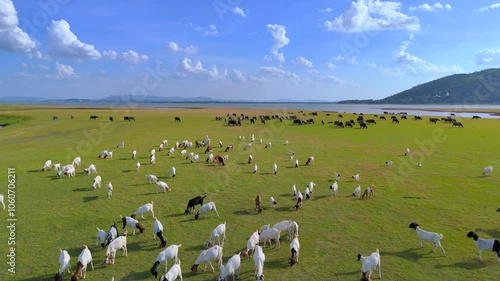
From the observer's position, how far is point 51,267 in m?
10.2

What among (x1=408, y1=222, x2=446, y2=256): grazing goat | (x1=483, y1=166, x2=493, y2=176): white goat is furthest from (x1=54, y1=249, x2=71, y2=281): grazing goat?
(x1=483, y1=166, x2=493, y2=176): white goat

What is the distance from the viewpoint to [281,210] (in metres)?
15.1

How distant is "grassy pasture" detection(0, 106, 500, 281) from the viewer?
1034 cm

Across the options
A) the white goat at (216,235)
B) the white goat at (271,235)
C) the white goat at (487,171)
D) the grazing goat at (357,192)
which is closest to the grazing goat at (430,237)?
the white goat at (271,235)

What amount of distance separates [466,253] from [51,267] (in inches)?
545

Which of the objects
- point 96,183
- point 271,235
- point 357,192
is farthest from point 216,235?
point 96,183

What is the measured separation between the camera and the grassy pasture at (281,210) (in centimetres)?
1034

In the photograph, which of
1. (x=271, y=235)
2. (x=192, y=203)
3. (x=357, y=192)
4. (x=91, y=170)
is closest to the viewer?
(x=271, y=235)

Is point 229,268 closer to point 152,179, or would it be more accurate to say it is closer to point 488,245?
point 488,245

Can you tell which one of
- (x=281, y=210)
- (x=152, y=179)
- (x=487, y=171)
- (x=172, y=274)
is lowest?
(x=281, y=210)

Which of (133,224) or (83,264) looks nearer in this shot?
(83,264)

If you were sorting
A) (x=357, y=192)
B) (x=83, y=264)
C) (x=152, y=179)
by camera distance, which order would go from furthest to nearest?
(x=152, y=179) → (x=357, y=192) → (x=83, y=264)

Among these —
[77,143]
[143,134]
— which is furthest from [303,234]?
[143,134]

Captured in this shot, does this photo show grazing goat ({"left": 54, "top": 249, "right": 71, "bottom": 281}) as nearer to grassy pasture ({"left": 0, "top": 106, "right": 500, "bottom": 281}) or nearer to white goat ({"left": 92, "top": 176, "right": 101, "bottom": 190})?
grassy pasture ({"left": 0, "top": 106, "right": 500, "bottom": 281})
